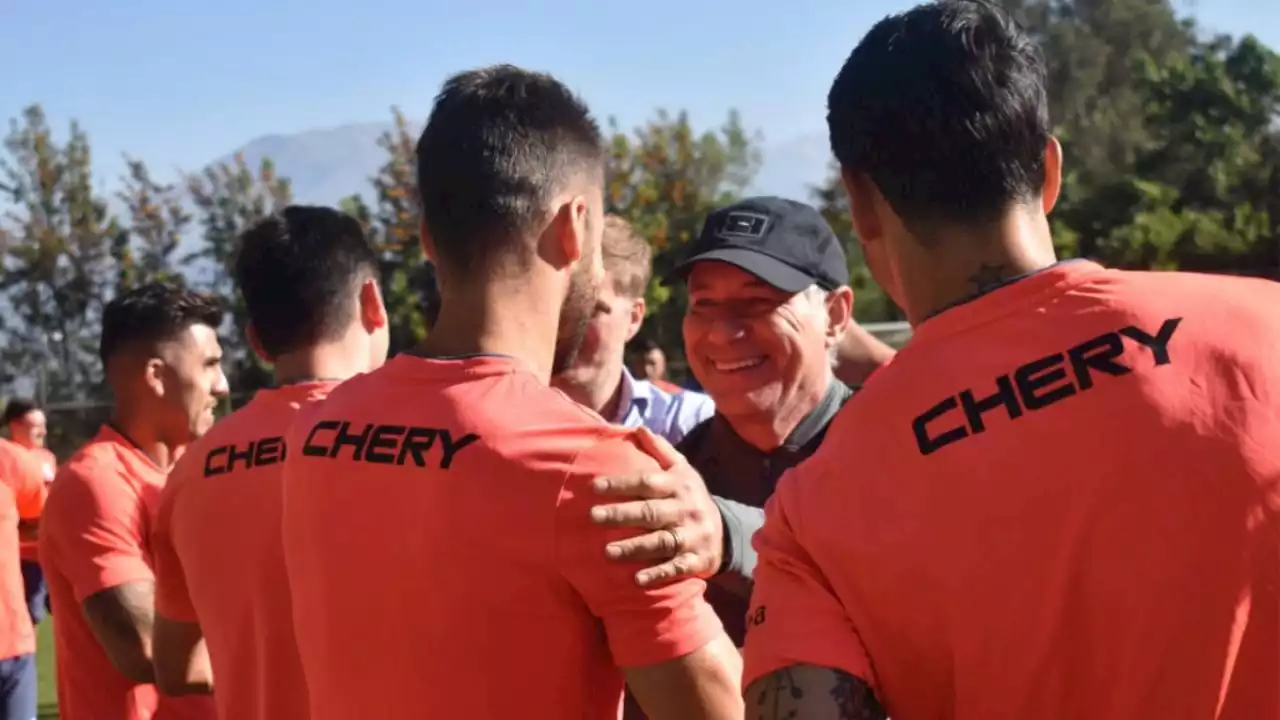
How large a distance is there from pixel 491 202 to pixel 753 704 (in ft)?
3.28

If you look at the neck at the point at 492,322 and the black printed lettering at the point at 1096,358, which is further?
the neck at the point at 492,322

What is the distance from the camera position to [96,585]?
14.2 feet

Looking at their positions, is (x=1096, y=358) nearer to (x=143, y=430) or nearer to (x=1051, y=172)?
(x=1051, y=172)

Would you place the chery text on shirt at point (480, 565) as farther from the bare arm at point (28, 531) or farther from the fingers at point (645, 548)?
the bare arm at point (28, 531)

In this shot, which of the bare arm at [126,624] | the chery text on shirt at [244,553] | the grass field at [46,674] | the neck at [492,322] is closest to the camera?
the neck at [492,322]

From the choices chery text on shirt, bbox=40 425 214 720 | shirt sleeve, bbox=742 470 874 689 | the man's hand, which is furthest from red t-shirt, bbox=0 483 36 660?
shirt sleeve, bbox=742 470 874 689

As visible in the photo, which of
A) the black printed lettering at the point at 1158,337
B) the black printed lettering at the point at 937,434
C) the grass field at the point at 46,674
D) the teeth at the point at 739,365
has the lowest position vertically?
the grass field at the point at 46,674

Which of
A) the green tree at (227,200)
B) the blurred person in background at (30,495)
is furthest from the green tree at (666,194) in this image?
the blurred person in background at (30,495)

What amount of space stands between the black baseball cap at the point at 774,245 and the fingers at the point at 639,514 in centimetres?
114

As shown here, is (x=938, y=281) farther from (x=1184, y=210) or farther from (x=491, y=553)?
(x=1184, y=210)

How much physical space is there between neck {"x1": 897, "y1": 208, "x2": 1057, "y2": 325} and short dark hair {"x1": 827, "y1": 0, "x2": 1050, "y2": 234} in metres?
0.02

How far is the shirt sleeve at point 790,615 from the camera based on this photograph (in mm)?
1692

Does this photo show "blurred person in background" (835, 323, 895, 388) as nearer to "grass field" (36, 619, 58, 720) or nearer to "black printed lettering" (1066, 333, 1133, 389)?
"black printed lettering" (1066, 333, 1133, 389)

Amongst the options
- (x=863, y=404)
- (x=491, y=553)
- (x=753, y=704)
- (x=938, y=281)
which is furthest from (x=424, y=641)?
(x=938, y=281)
